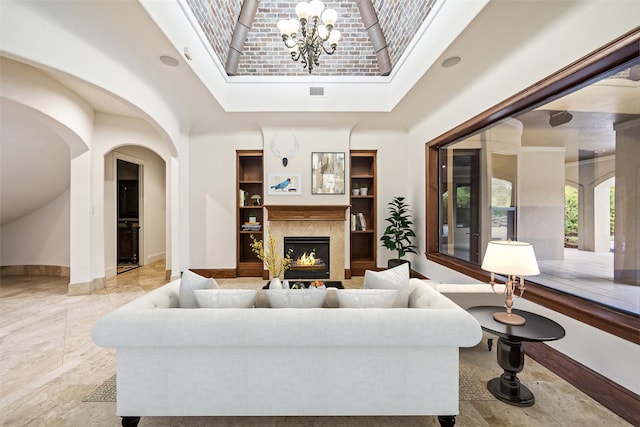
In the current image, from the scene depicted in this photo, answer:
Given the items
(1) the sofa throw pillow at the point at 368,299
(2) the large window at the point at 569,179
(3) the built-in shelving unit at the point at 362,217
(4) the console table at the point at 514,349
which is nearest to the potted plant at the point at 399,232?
(3) the built-in shelving unit at the point at 362,217

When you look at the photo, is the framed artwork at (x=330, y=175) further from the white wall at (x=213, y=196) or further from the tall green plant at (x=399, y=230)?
the white wall at (x=213, y=196)

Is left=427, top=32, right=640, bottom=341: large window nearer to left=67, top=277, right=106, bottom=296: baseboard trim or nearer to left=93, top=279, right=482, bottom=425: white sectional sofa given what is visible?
left=93, top=279, right=482, bottom=425: white sectional sofa

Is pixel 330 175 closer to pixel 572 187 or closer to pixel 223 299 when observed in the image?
pixel 572 187

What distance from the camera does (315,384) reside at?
5.08 feet

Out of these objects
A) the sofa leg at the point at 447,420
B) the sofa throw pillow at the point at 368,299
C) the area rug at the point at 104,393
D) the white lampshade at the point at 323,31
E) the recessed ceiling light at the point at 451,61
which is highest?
the white lampshade at the point at 323,31

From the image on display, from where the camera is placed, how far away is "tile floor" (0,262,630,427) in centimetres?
171

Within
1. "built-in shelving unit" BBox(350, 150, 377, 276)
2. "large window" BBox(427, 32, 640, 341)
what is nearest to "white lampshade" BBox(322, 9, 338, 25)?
"large window" BBox(427, 32, 640, 341)

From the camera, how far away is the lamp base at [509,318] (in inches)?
75.7

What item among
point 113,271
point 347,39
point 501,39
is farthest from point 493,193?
point 113,271

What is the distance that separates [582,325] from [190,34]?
4.49 meters

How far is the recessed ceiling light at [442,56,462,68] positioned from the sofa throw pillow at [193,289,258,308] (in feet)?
9.62

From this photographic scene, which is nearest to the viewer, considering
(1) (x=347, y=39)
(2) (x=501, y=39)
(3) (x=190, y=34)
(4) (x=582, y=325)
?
(4) (x=582, y=325)

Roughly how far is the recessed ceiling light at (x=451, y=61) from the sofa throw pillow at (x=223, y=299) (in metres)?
2.93

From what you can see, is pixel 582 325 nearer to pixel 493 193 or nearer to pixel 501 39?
pixel 493 193
